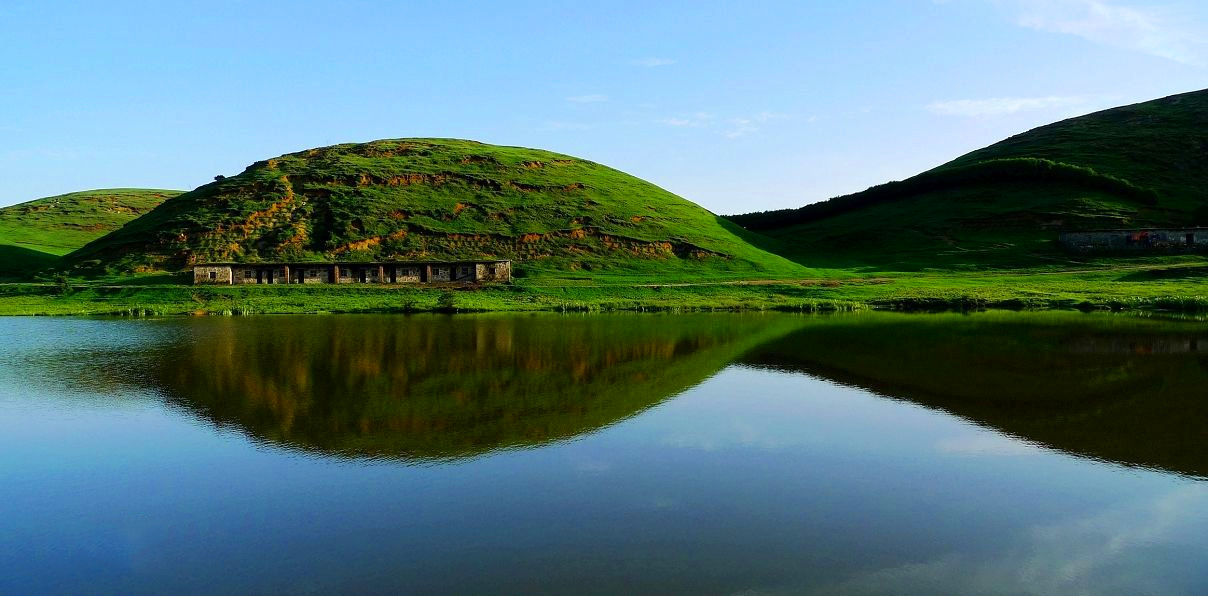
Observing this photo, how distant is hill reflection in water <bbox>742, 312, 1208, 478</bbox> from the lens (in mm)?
18953

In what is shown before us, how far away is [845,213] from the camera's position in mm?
129625

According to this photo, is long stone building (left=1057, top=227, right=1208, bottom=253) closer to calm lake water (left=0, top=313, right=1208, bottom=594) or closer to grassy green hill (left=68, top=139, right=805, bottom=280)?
grassy green hill (left=68, top=139, right=805, bottom=280)

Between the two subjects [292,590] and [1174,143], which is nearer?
[292,590]

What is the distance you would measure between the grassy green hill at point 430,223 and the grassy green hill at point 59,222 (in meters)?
18.7

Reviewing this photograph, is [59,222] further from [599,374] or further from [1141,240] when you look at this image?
[1141,240]

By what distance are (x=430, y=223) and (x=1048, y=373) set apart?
78658 mm

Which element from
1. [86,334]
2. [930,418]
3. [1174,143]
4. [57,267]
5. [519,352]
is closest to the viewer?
[930,418]

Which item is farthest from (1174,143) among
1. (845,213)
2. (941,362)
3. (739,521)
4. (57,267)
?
(57,267)

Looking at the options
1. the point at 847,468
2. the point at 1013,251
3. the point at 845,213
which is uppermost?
the point at 845,213

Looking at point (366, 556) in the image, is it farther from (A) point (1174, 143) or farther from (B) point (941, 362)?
(A) point (1174, 143)

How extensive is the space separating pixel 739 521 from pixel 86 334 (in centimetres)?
4471

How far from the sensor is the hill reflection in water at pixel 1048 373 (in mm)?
18953

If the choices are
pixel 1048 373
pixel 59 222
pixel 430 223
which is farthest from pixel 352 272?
pixel 59 222

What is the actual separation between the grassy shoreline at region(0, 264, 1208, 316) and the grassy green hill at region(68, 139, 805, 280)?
532 inches
